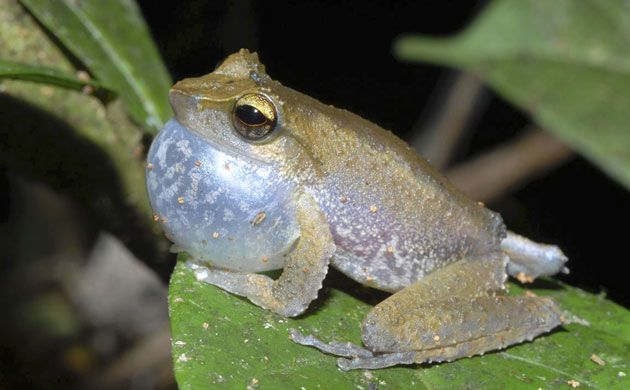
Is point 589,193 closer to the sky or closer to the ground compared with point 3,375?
closer to the sky

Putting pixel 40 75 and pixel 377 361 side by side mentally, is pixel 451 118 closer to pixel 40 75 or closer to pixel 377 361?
pixel 377 361

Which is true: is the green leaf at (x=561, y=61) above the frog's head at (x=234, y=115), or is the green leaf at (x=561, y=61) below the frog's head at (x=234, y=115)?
above

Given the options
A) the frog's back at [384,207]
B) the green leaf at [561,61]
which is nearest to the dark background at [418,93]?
the green leaf at [561,61]

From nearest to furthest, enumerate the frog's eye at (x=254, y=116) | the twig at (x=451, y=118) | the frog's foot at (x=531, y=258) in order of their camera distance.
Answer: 1. the frog's eye at (x=254, y=116)
2. the frog's foot at (x=531, y=258)
3. the twig at (x=451, y=118)

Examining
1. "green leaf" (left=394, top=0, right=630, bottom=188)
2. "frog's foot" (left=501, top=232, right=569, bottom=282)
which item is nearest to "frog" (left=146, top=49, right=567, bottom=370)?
"frog's foot" (left=501, top=232, right=569, bottom=282)

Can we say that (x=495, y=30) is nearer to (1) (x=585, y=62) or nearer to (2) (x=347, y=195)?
(1) (x=585, y=62)

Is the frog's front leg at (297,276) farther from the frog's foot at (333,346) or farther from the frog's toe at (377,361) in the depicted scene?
the frog's toe at (377,361)

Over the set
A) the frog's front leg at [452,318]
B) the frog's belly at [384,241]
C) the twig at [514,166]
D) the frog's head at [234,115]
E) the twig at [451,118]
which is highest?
the twig at [451,118]

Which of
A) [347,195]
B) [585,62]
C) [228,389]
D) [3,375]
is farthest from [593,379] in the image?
[3,375]
